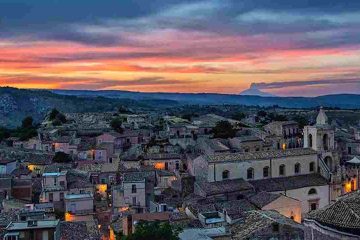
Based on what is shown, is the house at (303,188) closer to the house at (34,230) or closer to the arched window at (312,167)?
the arched window at (312,167)

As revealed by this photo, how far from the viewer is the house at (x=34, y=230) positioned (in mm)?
24141

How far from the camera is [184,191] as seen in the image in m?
43.5

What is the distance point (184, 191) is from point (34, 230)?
796 inches

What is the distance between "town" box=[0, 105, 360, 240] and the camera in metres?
25.5

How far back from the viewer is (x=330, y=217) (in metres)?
19.0

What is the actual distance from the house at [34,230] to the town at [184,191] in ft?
0.16

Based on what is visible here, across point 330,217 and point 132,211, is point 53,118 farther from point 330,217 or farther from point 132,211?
point 330,217

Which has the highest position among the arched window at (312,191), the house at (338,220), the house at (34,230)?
the house at (338,220)

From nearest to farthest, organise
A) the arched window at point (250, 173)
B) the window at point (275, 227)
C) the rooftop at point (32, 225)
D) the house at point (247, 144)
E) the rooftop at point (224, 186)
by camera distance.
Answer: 1. the rooftop at point (32, 225)
2. the window at point (275, 227)
3. the rooftop at point (224, 186)
4. the arched window at point (250, 173)
5. the house at point (247, 144)

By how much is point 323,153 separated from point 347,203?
2918cm

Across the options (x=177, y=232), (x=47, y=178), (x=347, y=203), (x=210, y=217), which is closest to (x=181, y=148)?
(x=47, y=178)

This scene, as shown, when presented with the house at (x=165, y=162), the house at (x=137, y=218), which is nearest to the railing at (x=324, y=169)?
the house at (x=165, y=162)

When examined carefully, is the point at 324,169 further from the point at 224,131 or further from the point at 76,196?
the point at 224,131

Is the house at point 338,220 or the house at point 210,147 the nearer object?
the house at point 338,220
